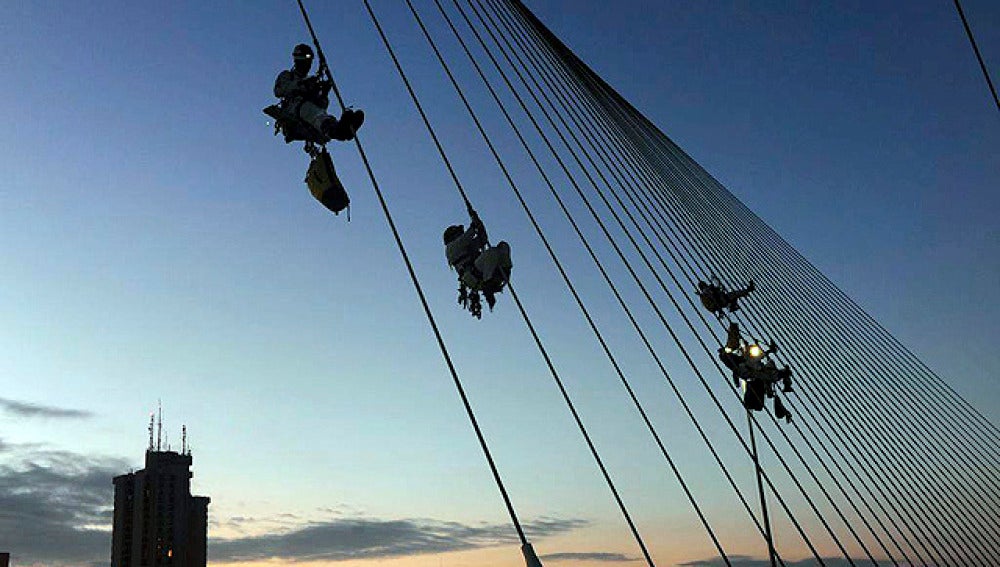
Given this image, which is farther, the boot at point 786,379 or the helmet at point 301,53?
the boot at point 786,379

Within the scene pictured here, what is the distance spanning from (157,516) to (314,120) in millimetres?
145280

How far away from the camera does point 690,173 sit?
22.5 meters

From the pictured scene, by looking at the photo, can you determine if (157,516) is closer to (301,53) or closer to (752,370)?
(752,370)

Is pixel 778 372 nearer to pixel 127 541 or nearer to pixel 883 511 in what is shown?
pixel 883 511

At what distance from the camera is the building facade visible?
14012 centimetres

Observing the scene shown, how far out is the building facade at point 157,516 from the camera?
460 ft

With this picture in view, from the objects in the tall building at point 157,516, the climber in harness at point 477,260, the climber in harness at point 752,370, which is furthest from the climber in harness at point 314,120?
the tall building at point 157,516

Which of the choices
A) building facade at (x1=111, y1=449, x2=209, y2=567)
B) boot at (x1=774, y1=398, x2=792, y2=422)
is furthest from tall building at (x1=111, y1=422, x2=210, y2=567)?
boot at (x1=774, y1=398, x2=792, y2=422)

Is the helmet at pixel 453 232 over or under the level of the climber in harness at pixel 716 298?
under

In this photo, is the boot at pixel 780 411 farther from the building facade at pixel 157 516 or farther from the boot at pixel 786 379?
the building facade at pixel 157 516

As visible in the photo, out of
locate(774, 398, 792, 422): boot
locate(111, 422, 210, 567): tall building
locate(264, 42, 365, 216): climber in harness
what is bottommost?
locate(774, 398, 792, 422): boot

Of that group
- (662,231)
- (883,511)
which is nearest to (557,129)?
(662,231)

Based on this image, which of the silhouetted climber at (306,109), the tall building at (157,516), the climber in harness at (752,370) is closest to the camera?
the silhouetted climber at (306,109)

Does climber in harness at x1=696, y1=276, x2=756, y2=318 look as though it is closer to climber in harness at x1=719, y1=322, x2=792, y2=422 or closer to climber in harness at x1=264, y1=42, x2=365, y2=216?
climber in harness at x1=719, y1=322, x2=792, y2=422
